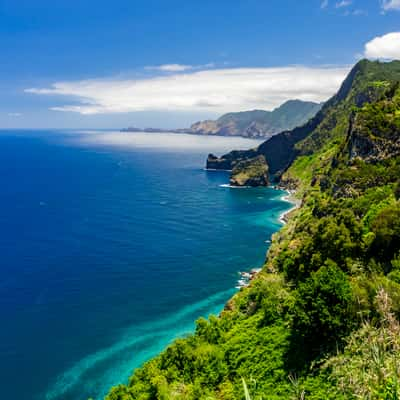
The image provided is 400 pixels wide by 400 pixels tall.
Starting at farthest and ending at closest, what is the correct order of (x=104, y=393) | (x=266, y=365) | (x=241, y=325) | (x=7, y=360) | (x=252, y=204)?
1. (x=252, y=204)
2. (x=7, y=360)
3. (x=104, y=393)
4. (x=241, y=325)
5. (x=266, y=365)

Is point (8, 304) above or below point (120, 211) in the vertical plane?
below

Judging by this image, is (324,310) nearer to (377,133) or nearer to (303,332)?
(303,332)

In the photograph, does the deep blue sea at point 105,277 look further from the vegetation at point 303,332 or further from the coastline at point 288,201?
the vegetation at point 303,332

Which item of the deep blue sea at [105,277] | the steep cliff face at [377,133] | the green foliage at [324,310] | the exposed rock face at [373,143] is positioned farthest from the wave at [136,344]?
the steep cliff face at [377,133]

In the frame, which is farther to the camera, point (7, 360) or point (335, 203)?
point (335, 203)

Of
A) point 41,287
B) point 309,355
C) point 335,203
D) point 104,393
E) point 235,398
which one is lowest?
point 104,393

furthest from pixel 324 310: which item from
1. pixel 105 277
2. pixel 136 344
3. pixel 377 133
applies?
pixel 377 133

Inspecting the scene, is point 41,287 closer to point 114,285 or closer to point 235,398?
point 114,285

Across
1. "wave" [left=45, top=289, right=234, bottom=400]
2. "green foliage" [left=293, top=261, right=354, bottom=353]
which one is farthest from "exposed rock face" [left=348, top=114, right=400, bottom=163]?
"green foliage" [left=293, top=261, right=354, bottom=353]

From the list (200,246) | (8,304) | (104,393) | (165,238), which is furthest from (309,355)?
(165,238)
